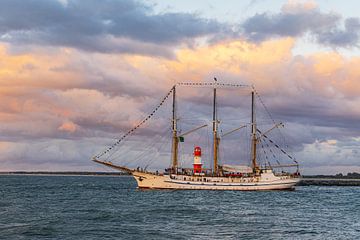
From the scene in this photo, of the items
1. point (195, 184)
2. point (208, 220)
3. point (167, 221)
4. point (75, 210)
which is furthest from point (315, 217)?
point (195, 184)

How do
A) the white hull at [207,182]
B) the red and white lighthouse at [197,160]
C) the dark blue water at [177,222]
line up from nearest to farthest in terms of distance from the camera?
1. the dark blue water at [177,222]
2. the white hull at [207,182]
3. the red and white lighthouse at [197,160]

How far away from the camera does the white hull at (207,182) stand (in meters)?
130

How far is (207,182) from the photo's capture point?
431ft

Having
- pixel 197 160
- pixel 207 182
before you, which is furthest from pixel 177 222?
pixel 197 160

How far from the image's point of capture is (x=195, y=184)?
5153 inches

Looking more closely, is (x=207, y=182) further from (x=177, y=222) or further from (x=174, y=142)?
(x=177, y=222)

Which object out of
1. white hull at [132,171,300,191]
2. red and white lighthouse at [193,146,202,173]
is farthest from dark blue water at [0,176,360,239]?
red and white lighthouse at [193,146,202,173]

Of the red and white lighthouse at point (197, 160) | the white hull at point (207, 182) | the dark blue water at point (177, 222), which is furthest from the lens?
the red and white lighthouse at point (197, 160)

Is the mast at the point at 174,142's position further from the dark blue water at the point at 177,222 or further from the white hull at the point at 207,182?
the dark blue water at the point at 177,222

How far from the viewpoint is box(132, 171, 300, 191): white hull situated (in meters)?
130

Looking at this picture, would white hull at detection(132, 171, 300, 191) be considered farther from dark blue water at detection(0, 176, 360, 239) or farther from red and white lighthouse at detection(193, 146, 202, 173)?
dark blue water at detection(0, 176, 360, 239)

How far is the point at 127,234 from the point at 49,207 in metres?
34.5

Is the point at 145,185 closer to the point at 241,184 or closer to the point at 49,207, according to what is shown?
the point at 241,184

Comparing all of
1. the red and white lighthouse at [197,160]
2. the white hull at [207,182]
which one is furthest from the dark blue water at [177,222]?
the red and white lighthouse at [197,160]
